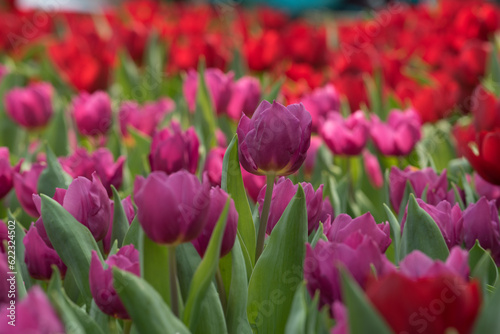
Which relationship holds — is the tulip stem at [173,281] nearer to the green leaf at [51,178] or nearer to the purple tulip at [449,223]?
the purple tulip at [449,223]

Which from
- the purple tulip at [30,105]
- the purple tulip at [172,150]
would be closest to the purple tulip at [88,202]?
the purple tulip at [172,150]

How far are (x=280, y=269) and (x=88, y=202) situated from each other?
0.26m

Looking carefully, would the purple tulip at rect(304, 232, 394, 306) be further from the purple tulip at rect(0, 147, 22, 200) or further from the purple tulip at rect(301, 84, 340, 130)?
the purple tulip at rect(301, 84, 340, 130)

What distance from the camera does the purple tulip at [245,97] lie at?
70.1 inches

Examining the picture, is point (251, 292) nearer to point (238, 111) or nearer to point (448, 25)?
point (238, 111)

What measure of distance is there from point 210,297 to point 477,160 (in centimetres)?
57

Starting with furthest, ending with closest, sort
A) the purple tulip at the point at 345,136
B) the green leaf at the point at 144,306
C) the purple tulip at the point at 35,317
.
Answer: the purple tulip at the point at 345,136 → the green leaf at the point at 144,306 → the purple tulip at the point at 35,317

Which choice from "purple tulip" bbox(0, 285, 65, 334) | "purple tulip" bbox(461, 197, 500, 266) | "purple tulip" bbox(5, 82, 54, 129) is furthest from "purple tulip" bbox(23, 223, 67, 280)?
"purple tulip" bbox(5, 82, 54, 129)

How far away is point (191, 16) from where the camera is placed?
3.80 metres

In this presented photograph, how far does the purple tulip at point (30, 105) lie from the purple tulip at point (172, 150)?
2.66 feet

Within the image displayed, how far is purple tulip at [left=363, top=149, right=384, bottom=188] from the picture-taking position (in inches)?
63.5

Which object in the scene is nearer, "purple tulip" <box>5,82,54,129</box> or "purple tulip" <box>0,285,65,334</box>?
"purple tulip" <box>0,285,65,334</box>

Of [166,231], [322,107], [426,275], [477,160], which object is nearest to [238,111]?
[322,107]

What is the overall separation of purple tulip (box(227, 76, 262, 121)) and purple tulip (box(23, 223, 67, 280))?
0.92m
